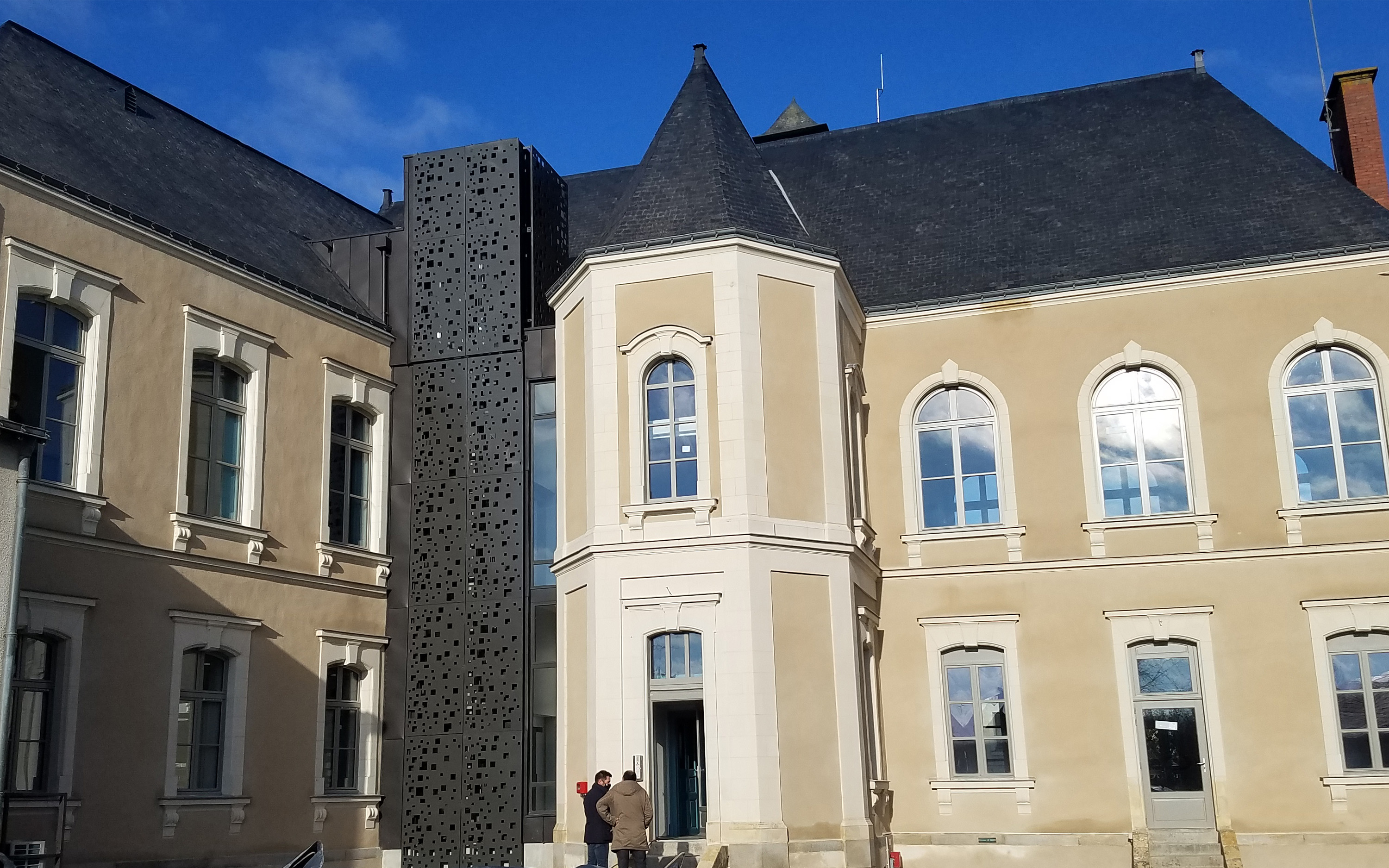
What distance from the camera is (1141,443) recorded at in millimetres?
18656

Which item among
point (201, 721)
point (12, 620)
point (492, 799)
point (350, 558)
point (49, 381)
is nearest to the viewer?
point (12, 620)

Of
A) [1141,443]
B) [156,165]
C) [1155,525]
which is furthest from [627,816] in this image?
[156,165]

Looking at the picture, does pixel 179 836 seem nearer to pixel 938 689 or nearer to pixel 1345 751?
pixel 938 689

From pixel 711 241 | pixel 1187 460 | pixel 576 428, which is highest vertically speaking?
pixel 711 241

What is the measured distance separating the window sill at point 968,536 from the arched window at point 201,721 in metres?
9.52

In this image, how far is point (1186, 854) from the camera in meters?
17.1

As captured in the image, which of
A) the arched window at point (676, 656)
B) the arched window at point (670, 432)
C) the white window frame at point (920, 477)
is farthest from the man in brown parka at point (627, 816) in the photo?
the white window frame at point (920, 477)

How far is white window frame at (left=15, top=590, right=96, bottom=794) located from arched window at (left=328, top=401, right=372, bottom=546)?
4.70 meters

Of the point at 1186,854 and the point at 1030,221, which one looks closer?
the point at 1186,854

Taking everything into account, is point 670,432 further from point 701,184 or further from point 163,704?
point 163,704

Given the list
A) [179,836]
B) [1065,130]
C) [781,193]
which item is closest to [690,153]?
[781,193]

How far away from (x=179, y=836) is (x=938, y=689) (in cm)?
1008

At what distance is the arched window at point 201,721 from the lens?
54.3 feet

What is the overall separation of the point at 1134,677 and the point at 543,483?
8.86 m
